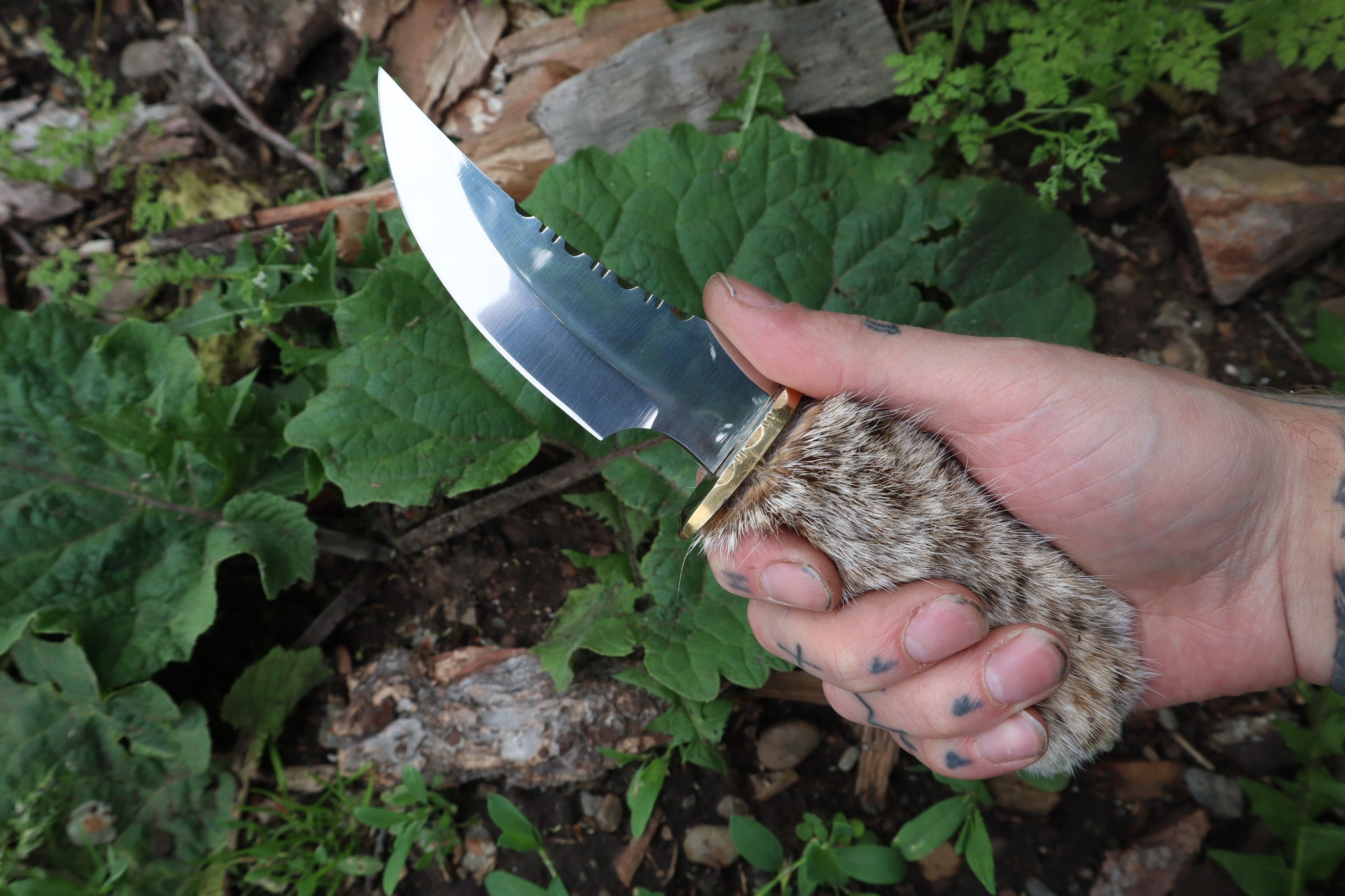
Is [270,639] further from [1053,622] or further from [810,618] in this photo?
[1053,622]

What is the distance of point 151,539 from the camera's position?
2.90 metres

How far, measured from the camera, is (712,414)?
2021 millimetres

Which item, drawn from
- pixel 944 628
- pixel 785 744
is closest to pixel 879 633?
pixel 944 628

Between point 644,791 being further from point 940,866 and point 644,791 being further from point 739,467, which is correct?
point 739,467

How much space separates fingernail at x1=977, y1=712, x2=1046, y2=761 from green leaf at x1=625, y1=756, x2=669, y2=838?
3.78 ft

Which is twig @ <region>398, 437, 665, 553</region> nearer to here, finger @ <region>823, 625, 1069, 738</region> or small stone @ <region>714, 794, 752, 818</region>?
finger @ <region>823, 625, 1069, 738</region>

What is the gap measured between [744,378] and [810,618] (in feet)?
2.58

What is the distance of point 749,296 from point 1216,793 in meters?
2.83

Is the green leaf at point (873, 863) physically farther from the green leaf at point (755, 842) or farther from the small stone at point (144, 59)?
the small stone at point (144, 59)

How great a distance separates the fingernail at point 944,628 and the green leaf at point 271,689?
8.00 ft

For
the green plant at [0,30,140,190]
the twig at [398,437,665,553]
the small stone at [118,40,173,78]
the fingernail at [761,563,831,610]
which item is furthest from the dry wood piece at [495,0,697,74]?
the fingernail at [761,563,831,610]

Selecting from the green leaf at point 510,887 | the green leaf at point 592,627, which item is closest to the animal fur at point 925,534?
the green leaf at point 592,627

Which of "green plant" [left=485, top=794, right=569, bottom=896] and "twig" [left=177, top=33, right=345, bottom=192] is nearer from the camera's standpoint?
"green plant" [left=485, top=794, right=569, bottom=896]

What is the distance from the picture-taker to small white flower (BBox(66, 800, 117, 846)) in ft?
9.36
